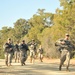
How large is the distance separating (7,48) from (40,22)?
44677 millimetres

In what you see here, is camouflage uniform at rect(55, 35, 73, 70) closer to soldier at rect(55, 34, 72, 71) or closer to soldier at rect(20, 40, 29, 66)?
soldier at rect(55, 34, 72, 71)

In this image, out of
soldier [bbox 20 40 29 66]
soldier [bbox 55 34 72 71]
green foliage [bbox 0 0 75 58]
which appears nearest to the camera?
soldier [bbox 55 34 72 71]

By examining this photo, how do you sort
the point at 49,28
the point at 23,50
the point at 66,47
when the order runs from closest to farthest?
the point at 66,47, the point at 23,50, the point at 49,28

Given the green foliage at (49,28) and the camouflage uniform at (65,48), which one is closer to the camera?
the camouflage uniform at (65,48)

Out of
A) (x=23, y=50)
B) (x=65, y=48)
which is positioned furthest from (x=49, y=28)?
(x=65, y=48)

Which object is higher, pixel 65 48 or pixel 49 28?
pixel 49 28

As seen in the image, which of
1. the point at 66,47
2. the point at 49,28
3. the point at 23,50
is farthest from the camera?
the point at 49,28

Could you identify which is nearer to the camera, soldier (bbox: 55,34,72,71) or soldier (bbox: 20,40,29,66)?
soldier (bbox: 55,34,72,71)

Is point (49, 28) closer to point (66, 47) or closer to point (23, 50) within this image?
point (23, 50)

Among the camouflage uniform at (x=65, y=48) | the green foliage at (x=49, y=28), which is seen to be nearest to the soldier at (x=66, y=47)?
the camouflage uniform at (x=65, y=48)

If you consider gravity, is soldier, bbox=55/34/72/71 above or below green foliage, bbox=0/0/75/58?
below

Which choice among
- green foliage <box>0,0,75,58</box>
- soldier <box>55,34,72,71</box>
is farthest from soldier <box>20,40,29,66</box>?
green foliage <box>0,0,75,58</box>

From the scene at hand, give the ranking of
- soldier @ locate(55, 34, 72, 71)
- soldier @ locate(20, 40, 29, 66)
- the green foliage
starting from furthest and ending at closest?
the green foliage
soldier @ locate(20, 40, 29, 66)
soldier @ locate(55, 34, 72, 71)

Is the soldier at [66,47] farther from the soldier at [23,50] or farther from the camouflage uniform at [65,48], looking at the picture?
the soldier at [23,50]
